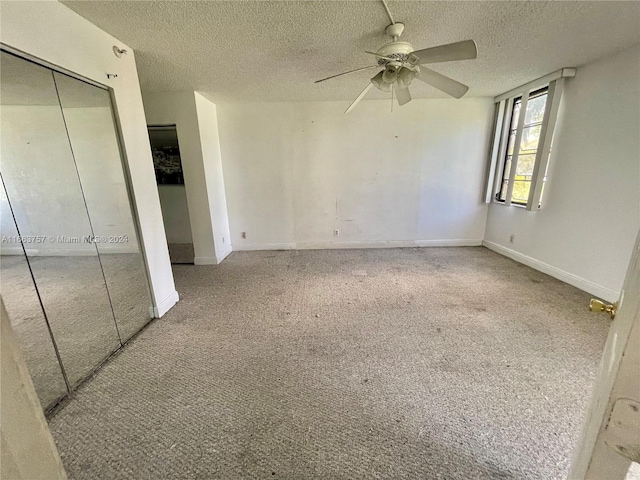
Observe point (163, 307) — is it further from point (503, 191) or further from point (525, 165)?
point (503, 191)

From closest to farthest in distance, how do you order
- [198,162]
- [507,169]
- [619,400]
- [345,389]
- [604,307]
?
[619,400]
[604,307]
[345,389]
[198,162]
[507,169]

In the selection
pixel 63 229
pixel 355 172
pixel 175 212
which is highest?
pixel 355 172

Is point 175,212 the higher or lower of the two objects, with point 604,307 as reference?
lower

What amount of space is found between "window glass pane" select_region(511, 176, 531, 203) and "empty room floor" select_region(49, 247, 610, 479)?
4.38 ft

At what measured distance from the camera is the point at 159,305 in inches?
92.6

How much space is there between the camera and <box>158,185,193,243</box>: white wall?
176 inches

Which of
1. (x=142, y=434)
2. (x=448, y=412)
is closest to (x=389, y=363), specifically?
(x=448, y=412)

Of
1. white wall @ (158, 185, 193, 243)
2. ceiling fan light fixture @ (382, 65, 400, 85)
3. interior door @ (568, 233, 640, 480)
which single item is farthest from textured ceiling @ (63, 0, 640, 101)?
interior door @ (568, 233, 640, 480)

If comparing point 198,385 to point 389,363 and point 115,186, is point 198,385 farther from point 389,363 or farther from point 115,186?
point 115,186

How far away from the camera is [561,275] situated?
2969mm

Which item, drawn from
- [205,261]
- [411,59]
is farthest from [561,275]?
[205,261]

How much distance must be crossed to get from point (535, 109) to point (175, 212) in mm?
5615

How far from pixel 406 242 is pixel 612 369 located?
3.96m

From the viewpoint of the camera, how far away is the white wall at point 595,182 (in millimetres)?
2311
